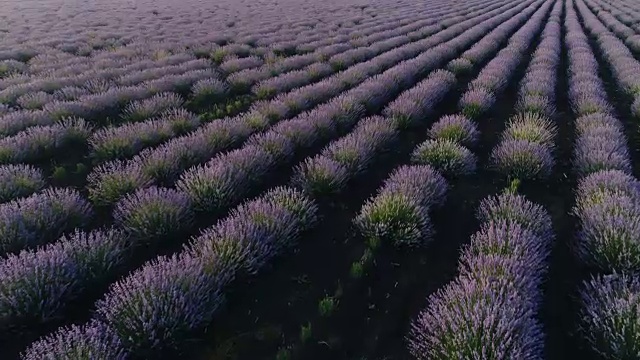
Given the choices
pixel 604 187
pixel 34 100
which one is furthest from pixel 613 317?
pixel 34 100

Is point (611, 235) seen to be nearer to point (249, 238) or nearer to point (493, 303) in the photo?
point (493, 303)

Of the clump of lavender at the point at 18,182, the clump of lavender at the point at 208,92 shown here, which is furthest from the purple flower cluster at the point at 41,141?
the clump of lavender at the point at 208,92

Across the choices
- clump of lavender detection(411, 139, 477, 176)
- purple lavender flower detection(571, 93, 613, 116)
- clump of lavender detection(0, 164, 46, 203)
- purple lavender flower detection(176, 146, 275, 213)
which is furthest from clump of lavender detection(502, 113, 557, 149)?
clump of lavender detection(0, 164, 46, 203)

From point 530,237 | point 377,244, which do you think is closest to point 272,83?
point 377,244

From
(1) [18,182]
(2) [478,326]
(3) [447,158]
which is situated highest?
(1) [18,182]

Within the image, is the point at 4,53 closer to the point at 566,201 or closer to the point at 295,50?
the point at 295,50

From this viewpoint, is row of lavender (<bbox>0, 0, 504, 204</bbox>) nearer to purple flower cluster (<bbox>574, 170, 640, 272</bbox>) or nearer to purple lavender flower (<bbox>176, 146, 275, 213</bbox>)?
purple lavender flower (<bbox>176, 146, 275, 213</bbox>)
